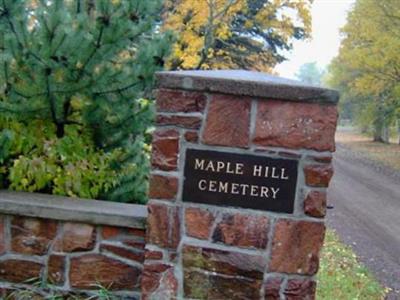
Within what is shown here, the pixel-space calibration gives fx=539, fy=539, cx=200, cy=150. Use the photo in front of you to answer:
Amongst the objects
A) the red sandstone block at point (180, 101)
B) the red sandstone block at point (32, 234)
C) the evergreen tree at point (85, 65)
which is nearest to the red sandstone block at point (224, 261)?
the red sandstone block at point (180, 101)

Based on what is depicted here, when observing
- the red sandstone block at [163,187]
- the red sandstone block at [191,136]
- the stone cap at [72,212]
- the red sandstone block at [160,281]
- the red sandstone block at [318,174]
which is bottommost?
the red sandstone block at [160,281]

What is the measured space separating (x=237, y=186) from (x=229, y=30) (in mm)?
11687

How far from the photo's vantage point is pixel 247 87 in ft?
10.4

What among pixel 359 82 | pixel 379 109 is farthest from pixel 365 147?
pixel 359 82

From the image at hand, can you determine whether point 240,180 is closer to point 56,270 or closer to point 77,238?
point 77,238

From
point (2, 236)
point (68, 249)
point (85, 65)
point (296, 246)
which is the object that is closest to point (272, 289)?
point (296, 246)

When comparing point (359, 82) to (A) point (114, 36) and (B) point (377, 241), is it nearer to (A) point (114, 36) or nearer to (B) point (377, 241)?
(B) point (377, 241)

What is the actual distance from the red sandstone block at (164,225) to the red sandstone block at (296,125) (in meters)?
0.70

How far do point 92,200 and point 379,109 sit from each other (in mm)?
22134

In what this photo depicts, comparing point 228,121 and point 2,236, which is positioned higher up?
point 228,121

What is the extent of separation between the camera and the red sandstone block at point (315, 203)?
3.20 metres

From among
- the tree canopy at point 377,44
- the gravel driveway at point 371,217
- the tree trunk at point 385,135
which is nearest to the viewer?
the gravel driveway at point 371,217

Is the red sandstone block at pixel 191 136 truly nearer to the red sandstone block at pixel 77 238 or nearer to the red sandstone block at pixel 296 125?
the red sandstone block at pixel 296 125

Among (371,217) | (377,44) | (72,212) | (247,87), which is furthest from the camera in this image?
(377,44)
